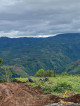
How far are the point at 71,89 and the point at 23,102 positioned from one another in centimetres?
1171

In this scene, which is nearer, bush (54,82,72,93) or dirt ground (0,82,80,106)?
dirt ground (0,82,80,106)

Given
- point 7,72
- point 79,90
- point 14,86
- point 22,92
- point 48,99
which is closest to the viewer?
point 48,99

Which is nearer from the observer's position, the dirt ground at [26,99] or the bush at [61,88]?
the dirt ground at [26,99]

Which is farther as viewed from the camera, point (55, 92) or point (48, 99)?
point (55, 92)

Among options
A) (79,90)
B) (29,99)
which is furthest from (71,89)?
(29,99)

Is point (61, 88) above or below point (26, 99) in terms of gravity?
below

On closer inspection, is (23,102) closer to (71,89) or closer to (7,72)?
(71,89)

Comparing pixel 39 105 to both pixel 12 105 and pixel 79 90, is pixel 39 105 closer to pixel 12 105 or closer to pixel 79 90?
pixel 12 105

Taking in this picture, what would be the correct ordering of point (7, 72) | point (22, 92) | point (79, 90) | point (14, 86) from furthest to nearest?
point (7, 72) → point (14, 86) → point (79, 90) → point (22, 92)

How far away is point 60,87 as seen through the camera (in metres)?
31.9

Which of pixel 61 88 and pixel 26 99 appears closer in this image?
pixel 26 99

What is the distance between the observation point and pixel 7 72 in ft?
174

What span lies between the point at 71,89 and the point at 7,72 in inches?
1051

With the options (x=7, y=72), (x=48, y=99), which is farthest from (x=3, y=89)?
(x=7, y=72)
